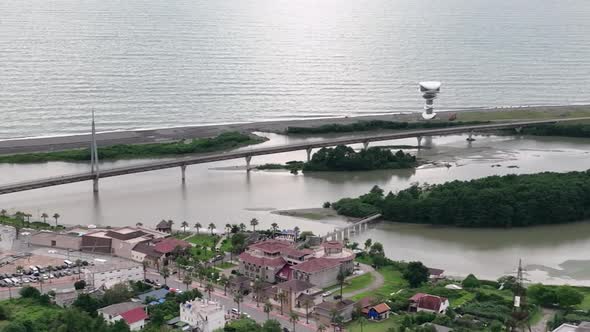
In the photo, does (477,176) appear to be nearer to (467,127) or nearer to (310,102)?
(467,127)

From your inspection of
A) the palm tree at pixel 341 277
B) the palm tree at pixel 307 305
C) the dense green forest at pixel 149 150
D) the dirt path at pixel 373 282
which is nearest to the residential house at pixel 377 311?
the palm tree at pixel 307 305

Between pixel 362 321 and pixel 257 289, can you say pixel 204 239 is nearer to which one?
pixel 257 289

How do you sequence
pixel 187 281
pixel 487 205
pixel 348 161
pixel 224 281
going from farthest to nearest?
pixel 348 161 → pixel 487 205 → pixel 224 281 → pixel 187 281

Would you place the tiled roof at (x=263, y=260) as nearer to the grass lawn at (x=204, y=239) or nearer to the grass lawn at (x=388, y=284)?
the grass lawn at (x=388, y=284)

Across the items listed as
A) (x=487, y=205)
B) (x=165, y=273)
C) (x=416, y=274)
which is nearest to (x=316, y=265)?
(x=416, y=274)

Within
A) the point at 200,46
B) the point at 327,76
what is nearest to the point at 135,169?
the point at 327,76
